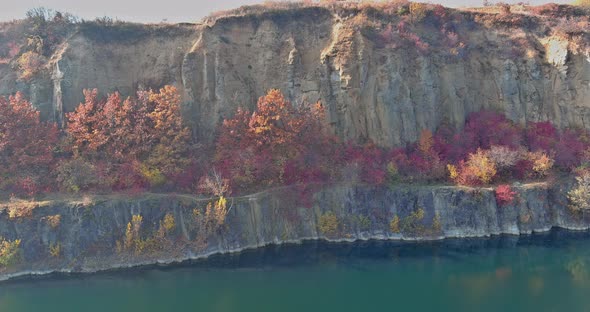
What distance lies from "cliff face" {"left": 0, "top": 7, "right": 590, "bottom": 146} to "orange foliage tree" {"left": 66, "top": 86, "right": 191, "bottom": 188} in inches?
159

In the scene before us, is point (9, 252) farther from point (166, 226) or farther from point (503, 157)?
point (503, 157)

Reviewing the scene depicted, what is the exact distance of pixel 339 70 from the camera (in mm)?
39250

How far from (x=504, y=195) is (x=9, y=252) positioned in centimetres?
3565

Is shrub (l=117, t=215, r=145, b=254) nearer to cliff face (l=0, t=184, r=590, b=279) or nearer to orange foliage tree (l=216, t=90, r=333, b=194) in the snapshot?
cliff face (l=0, t=184, r=590, b=279)

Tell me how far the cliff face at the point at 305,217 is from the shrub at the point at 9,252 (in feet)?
6.97

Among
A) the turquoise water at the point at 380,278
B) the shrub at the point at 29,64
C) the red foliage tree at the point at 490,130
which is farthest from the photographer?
the red foliage tree at the point at 490,130

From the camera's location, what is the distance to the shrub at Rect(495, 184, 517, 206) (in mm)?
33375

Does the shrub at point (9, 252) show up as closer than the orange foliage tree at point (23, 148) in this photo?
Yes

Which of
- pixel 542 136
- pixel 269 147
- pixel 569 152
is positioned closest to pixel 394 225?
pixel 269 147

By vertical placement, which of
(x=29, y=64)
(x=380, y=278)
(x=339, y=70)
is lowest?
(x=380, y=278)

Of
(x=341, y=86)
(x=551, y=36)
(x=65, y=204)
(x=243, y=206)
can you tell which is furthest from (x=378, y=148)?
(x=65, y=204)

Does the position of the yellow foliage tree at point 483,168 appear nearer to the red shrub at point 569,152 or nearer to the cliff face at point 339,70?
the cliff face at point 339,70

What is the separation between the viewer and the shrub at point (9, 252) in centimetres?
2861

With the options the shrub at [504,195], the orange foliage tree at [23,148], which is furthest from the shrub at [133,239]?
the shrub at [504,195]
